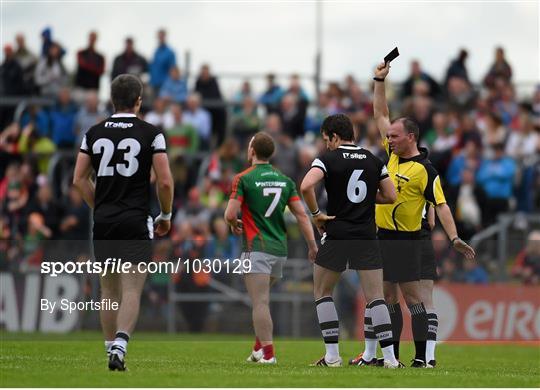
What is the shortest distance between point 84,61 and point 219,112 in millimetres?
2949

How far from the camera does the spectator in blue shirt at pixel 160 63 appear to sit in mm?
27797

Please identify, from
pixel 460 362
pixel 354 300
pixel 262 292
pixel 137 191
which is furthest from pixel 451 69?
pixel 137 191

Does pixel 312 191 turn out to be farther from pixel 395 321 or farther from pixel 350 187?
pixel 395 321

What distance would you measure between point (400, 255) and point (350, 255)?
0.78 metres

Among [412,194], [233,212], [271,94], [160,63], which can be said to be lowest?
[233,212]

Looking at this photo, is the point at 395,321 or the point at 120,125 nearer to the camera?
the point at 120,125

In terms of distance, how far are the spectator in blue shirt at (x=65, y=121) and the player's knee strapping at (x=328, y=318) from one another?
13.5 meters

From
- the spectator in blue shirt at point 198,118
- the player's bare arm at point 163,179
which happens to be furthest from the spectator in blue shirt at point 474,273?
the player's bare arm at point 163,179

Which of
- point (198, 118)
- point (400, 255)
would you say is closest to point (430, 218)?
point (400, 255)

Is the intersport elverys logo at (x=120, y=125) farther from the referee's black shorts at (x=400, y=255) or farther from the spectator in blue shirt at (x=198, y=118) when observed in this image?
the spectator in blue shirt at (x=198, y=118)

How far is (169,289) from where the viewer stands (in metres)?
23.6

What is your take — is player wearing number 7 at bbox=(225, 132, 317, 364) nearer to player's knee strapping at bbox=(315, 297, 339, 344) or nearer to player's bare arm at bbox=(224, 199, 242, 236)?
player's bare arm at bbox=(224, 199, 242, 236)

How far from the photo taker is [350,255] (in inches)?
538

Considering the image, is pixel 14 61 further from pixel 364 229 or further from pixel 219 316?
pixel 364 229
